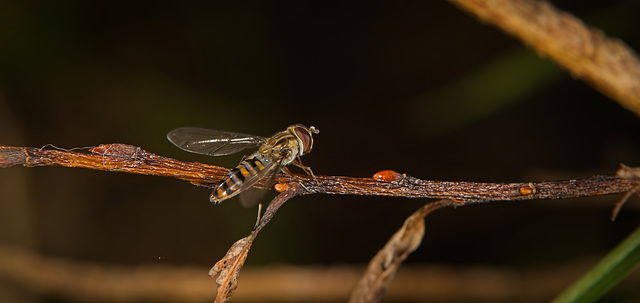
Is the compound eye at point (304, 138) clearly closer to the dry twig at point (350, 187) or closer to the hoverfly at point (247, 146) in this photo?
the hoverfly at point (247, 146)

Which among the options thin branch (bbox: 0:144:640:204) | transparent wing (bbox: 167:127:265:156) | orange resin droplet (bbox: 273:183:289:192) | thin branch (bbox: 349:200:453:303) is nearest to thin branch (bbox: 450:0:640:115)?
thin branch (bbox: 0:144:640:204)

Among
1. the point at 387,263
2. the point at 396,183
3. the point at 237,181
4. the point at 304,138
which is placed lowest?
the point at 387,263

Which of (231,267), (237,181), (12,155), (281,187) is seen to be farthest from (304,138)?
(12,155)

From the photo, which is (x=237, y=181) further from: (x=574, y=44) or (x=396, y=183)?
(x=574, y=44)

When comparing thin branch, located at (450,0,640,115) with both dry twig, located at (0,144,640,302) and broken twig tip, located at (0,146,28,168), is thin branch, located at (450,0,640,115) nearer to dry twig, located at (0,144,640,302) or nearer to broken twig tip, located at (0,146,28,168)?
dry twig, located at (0,144,640,302)

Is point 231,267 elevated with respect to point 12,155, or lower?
lower

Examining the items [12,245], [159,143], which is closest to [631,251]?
[159,143]
